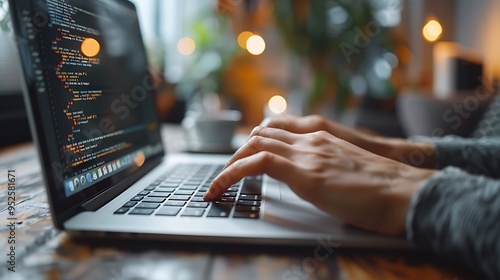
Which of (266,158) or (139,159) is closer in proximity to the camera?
(266,158)

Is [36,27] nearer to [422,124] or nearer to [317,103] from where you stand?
[422,124]

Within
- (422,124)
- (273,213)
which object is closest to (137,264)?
(273,213)

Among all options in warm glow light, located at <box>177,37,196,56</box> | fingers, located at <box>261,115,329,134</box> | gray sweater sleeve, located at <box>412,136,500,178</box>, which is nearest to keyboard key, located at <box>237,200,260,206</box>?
fingers, located at <box>261,115,329,134</box>

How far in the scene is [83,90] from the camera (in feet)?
1.51

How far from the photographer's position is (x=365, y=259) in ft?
1.09

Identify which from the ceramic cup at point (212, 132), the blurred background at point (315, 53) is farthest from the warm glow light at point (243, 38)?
the ceramic cup at point (212, 132)

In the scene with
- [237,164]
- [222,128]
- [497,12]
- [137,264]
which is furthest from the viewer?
[497,12]

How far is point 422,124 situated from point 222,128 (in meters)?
0.80

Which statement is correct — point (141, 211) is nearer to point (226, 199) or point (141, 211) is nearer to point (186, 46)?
point (226, 199)

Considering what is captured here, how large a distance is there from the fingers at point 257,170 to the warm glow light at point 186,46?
1812 millimetres

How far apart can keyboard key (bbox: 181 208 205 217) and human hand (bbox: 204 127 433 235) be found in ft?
0.12

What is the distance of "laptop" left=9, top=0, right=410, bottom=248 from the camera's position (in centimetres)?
34

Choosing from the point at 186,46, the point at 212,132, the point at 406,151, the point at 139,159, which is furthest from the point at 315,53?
the point at 139,159

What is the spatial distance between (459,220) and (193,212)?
25 cm
